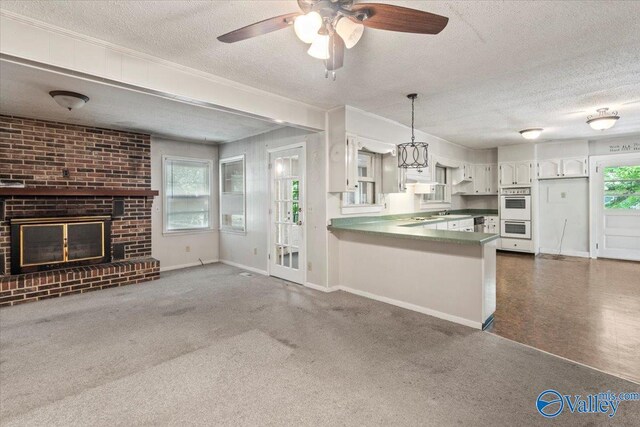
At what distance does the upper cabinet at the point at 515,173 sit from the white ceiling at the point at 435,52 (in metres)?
2.52

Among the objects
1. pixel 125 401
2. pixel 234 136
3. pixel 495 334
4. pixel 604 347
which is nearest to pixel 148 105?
pixel 234 136

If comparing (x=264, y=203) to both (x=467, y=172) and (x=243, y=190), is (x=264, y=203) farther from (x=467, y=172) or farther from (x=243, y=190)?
(x=467, y=172)

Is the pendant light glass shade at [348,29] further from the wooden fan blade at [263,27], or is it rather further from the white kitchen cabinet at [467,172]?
the white kitchen cabinet at [467,172]

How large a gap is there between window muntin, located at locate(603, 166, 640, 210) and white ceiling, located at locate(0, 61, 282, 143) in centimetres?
668

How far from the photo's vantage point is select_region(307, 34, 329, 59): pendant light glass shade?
188 centimetres

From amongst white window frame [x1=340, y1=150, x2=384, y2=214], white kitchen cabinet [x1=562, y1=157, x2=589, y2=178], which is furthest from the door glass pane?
white kitchen cabinet [x1=562, y1=157, x2=589, y2=178]

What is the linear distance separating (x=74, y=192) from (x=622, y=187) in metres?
9.47

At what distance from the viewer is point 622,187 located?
20.0ft

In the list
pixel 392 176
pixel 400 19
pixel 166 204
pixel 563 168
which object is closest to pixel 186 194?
pixel 166 204

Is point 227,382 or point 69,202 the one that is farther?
point 69,202

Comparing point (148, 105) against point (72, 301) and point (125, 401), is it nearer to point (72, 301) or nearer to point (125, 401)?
point (72, 301)

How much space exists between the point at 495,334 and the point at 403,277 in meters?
1.06

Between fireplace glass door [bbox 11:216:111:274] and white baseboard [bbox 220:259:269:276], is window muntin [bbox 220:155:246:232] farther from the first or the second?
fireplace glass door [bbox 11:216:111:274]

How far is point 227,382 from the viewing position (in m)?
2.17
